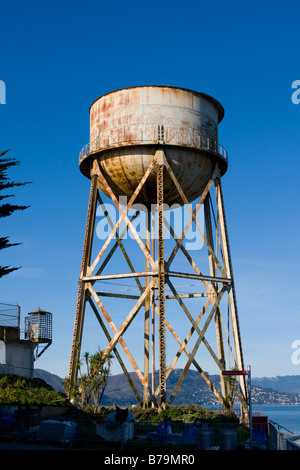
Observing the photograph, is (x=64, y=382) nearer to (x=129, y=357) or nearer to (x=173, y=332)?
(x=129, y=357)

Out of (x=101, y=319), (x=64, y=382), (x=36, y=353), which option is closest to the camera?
(x=64, y=382)

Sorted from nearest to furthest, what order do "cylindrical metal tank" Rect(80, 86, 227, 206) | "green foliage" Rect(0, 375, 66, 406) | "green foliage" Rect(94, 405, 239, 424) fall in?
"green foliage" Rect(94, 405, 239, 424)
"green foliage" Rect(0, 375, 66, 406)
"cylindrical metal tank" Rect(80, 86, 227, 206)

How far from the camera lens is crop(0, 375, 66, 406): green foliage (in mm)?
33938

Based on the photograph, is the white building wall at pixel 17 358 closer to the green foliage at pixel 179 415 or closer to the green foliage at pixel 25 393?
the green foliage at pixel 25 393

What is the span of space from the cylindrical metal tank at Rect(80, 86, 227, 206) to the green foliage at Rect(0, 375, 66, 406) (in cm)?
1221

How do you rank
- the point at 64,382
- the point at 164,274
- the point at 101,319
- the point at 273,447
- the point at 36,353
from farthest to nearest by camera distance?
1. the point at 36,353
2. the point at 101,319
3. the point at 64,382
4. the point at 164,274
5. the point at 273,447

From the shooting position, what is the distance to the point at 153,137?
3647 centimetres

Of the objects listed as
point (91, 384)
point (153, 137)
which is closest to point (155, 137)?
point (153, 137)

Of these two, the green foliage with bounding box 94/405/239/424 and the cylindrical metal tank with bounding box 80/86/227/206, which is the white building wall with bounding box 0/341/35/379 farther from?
the cylindrical metal tank with bounding box 80/86/227/206

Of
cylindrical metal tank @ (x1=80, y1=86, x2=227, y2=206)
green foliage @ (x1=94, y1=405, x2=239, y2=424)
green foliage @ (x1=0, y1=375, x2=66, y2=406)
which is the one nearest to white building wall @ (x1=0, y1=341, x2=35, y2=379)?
green foliage @ (x1=0, y1=375, x2=66, y2=406)

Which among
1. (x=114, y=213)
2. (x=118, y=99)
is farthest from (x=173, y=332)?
(x=118, y=99)

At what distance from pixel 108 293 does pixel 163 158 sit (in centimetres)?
879

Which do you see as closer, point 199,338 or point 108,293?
point 199,338

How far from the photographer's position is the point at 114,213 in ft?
133
